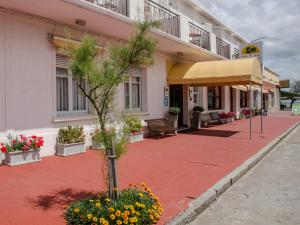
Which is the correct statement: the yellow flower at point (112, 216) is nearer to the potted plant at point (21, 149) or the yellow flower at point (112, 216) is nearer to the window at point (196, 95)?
the potted plant at point (21, 149)

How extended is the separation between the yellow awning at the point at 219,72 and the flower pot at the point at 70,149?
7105mm

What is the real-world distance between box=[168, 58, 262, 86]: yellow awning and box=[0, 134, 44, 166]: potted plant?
846cm

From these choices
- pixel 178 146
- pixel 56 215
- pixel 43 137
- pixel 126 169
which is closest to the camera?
pixel 56 215

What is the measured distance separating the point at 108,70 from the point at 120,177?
3126 mm

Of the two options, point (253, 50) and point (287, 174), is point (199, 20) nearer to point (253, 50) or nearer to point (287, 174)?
point (253, 50)

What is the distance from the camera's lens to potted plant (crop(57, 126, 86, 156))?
8977mm

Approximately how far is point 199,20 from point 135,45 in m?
18.7

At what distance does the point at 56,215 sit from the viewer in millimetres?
4348

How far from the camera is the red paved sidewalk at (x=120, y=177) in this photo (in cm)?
466

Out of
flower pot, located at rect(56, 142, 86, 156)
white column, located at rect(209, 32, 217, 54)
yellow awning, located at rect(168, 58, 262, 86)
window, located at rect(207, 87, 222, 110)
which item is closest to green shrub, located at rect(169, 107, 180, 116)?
yellow awning, located at rect(168, 58, 262, 86)

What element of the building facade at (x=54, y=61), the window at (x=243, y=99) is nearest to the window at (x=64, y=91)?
the building facade at (x=54, y=61)

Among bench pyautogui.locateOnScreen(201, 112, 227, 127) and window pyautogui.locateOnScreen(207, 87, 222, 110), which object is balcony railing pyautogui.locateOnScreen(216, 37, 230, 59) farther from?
bench pyautogui.locateOnScreen(201, 112, 227, 127)

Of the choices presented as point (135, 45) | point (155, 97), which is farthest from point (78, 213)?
point (155, 97)

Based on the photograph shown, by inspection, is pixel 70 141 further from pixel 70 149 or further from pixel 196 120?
pixel 196 120
